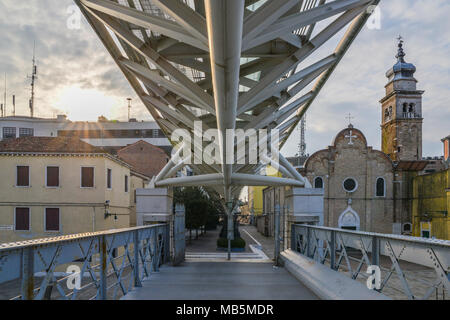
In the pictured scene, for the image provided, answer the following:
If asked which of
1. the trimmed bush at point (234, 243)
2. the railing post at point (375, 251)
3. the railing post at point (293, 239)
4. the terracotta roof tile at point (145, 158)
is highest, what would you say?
the terracotta roof tile at point (145, 158)

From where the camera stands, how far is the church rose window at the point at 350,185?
1120 inches

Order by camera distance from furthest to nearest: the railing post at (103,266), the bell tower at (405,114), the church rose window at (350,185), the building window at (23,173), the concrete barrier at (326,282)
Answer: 1. the bell tower at (405,114)
2. the church rose window at (350,185)
3. the building window at (23,173)
4. the concrete barrier at (326,282)
5. the railing post at (103,266)

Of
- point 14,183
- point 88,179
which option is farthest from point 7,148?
point 88,179

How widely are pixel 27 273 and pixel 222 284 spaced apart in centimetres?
443

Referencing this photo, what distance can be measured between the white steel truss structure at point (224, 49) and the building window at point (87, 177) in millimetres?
12055

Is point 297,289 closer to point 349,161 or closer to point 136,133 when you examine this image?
point 349,161

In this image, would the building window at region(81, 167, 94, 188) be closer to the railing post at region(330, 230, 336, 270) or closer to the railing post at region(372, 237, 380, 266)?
the railing post at region(330, 230, 336, 270)

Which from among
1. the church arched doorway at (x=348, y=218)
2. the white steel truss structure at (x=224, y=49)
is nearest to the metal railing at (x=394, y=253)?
the white steel truss structure at (x=224, y=49)

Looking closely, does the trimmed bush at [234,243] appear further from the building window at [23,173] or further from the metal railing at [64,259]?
the metal railing at [64,259]

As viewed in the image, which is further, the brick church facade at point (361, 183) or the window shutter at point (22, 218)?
the brick church facade at point (361, 183)

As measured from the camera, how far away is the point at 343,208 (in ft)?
92.7

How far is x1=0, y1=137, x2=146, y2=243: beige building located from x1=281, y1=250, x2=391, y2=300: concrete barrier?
16.0 m

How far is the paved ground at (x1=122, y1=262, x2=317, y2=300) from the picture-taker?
5.71 meters
